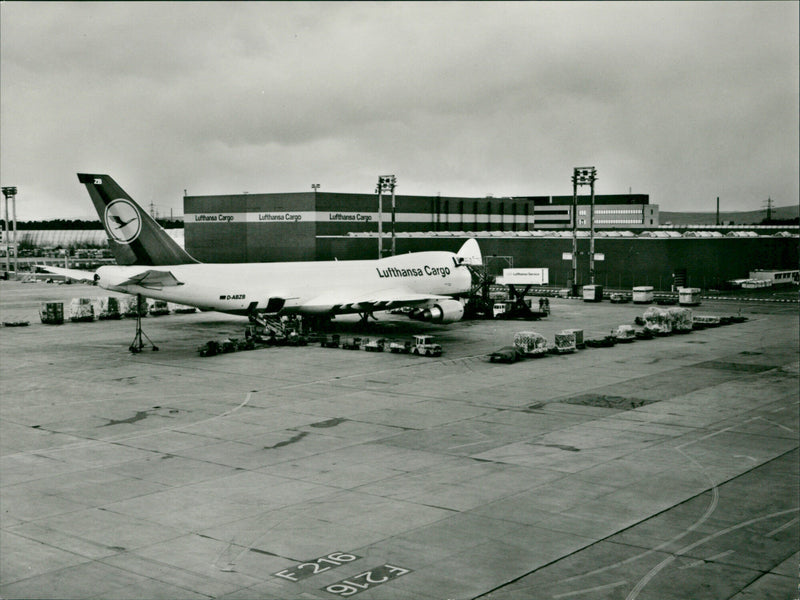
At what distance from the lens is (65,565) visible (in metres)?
17.3

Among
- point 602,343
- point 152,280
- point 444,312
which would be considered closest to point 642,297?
point 602,343

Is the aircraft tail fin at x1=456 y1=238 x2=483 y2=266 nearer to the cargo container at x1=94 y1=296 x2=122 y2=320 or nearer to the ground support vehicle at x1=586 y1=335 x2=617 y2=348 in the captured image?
the ground support vehicle at x1=586 y1=335 x2=617 y2=348

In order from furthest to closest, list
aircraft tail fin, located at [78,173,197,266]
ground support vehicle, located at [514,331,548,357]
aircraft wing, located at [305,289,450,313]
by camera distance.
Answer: aircraft wing, located at [305,289,450,313] < aircraft tail fin, located at [78,173,197,266] < ground support vehicle, located at [514,331,548,357]

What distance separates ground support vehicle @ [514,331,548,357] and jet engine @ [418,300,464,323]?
878 centimetres

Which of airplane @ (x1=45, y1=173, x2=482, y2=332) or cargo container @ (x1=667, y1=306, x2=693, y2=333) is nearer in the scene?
airplane @ (x1=45, y1=173, x2=482, y2=332)

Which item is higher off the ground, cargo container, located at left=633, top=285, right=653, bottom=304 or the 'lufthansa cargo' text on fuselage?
the 'lufthansa cargo' text on fuselage

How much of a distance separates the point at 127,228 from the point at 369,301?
665 inches

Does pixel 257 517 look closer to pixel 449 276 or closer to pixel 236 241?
pixel 449 276

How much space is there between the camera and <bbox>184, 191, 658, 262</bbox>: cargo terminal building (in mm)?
124062

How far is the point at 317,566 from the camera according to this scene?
17.2 m

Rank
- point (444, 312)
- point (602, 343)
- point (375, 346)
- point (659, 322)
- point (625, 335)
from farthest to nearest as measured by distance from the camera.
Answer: point (659, 322) < point (444, 312) < point (625, 335) < point (602, 343) < point (375, 346)

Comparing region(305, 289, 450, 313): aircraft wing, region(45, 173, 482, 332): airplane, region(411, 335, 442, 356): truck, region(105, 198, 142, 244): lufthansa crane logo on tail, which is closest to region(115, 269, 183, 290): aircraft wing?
region(45, 173, 482, 332): airplane

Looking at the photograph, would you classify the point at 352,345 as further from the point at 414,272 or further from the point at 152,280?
the point at 414,272

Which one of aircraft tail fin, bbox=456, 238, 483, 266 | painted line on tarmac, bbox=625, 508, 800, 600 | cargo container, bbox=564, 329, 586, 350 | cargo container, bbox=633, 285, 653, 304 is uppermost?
aircraft tail fin, bbox=456, 238, 483, 266
